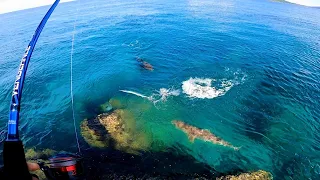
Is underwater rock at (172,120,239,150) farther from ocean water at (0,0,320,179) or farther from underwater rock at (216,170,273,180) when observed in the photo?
underwater rock at (216,170,273,180)

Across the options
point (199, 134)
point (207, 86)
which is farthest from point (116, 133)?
point (207, 86)

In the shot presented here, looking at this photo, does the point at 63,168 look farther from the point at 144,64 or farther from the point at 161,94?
the point at 144,64

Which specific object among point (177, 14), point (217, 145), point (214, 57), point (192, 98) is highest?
point (177, 14)

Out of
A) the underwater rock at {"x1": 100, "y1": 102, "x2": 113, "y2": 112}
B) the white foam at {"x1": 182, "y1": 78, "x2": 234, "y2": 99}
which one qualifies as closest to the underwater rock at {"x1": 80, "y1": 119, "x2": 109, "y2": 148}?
the underwater rock at {"x1": 100, "y1": 102, "x2": 113, "y2": 112}

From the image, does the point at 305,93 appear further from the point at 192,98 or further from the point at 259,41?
the point at 259,41

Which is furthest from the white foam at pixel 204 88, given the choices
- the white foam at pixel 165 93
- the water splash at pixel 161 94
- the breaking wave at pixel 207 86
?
the water splash at pixel 161 94

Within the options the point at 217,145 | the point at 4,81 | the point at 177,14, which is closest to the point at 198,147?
the point at 217,145

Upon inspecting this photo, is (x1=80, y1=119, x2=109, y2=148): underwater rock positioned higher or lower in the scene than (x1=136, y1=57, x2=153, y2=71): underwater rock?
A: lower

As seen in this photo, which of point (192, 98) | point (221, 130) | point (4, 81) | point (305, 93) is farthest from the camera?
point (4, 81)
